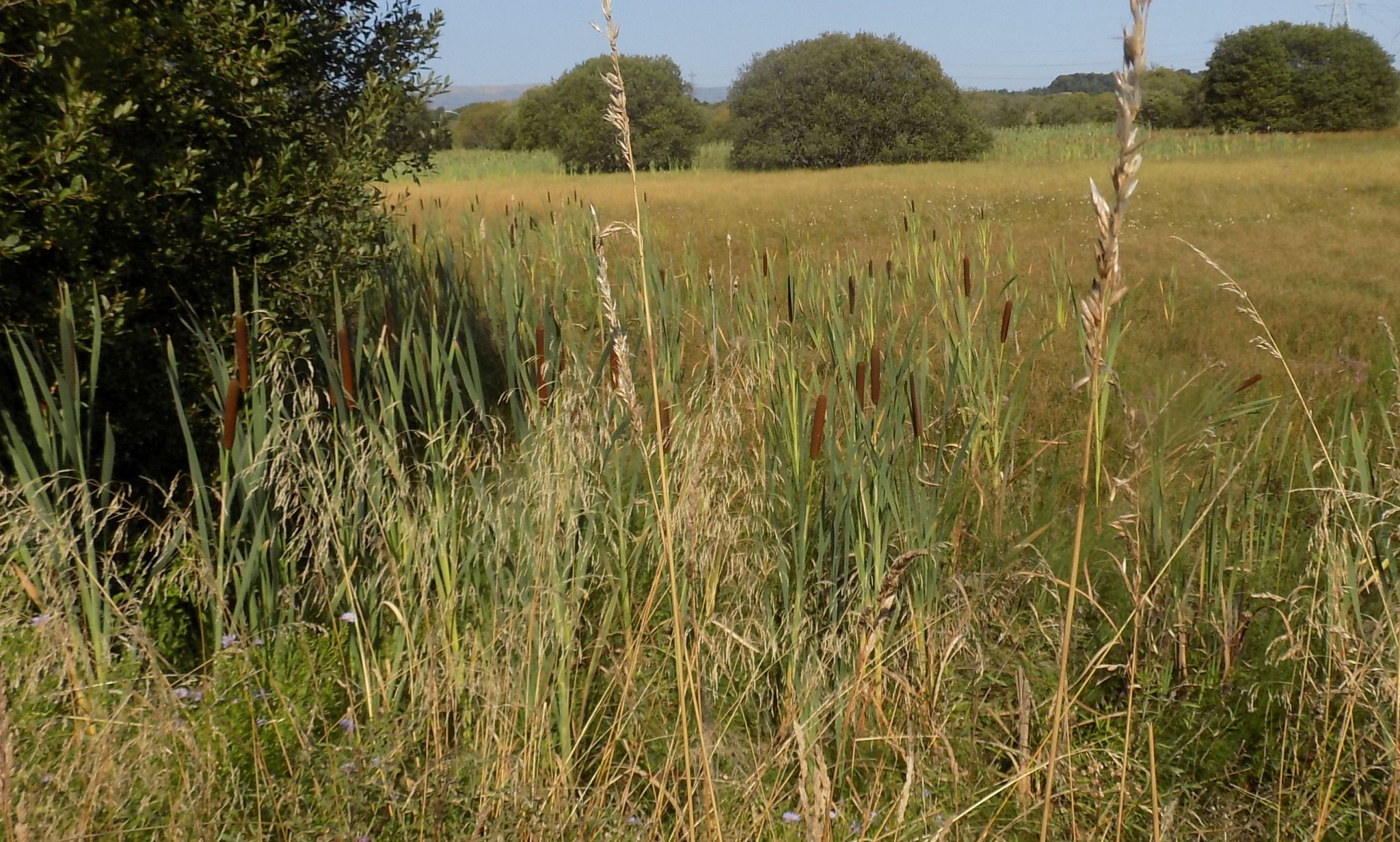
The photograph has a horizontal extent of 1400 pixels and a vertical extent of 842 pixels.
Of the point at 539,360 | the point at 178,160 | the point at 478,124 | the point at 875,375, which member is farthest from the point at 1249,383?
the point at 478,124

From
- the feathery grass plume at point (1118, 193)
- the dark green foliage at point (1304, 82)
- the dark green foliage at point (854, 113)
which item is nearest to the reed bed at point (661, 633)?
the feathery grass plume at point (1118, 193)

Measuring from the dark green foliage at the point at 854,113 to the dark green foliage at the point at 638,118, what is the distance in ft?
8.47

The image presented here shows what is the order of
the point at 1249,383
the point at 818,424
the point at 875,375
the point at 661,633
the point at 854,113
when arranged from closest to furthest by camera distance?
the point at 818,424 < the point at 875,375 < the point at 661,633 < the point at 1249,383 < the point at 854,113

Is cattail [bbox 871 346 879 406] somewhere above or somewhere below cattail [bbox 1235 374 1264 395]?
above

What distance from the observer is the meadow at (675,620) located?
1623 millimetres

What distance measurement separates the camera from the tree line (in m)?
25.0

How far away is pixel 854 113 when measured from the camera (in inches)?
981

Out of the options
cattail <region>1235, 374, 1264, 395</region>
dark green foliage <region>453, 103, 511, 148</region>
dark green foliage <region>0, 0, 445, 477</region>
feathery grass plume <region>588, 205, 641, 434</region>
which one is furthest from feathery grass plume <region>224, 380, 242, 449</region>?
dark green foliage <region>453, 103, 511, 148</region>

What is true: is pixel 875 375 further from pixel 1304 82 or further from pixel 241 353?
pixel 1304 82

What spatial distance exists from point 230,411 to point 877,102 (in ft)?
84.6

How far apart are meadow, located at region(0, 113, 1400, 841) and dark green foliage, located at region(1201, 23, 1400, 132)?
30.5m

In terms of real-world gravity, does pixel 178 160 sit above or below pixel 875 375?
above

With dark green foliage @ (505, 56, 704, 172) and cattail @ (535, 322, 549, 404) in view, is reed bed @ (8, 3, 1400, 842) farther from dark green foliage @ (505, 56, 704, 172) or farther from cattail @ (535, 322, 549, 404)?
dark green foliage @ (505, 56, 704, 172)

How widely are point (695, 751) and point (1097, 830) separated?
2.62 feet
